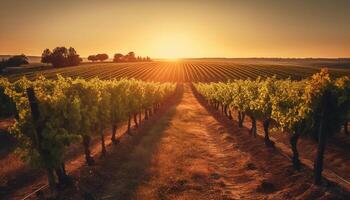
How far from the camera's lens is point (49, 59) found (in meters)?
166

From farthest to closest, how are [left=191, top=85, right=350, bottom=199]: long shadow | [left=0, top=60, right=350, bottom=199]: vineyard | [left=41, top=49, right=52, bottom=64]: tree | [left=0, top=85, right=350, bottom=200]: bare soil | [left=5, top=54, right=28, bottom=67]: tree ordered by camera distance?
[left=41, top=49, right=52, bottom=64]: tree < [left=5, top=54, right=28, bottom=67]: tree < [left=0, top=85, right=350, bottom=200]: bare soil < [left=0, top=60, right=350, bottom=199]: vineyard < [left=191, top=85, right=350, bottom=199]: long shadow

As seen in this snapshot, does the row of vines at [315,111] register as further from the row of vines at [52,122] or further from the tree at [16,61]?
the tree at [16,61]

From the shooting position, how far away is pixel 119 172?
88.9ft

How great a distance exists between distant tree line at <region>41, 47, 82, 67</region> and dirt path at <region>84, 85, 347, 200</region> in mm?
139106

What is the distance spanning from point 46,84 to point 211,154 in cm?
1824

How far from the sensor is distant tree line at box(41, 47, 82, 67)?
16475 centimetres

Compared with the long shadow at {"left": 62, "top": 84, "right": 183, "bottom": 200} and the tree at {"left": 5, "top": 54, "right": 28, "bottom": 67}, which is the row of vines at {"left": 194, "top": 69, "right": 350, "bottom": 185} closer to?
the long shadow at {"left": 62, "top": 84, "right": 183, "bottom": 200}

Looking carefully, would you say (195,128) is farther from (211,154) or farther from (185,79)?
(185,79)

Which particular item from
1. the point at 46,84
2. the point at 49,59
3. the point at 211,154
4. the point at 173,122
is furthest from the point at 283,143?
the point at 49,59

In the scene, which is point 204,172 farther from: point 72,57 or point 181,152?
point 72,57

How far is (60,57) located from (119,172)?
501ft

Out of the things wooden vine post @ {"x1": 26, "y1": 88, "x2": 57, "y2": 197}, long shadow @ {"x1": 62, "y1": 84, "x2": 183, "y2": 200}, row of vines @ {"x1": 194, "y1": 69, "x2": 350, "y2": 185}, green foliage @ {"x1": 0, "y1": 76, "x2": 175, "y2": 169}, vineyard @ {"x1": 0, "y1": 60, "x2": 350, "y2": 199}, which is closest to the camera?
wooden vine post @ {"x1": 26, "y1": 88, "x2": 57, "y2": 197}

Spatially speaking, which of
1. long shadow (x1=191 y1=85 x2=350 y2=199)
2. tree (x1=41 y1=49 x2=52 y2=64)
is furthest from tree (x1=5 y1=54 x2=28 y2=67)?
long shadow (x1=191 y1=85 x2=350 y2=199)

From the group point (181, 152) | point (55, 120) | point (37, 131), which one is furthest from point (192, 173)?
point (37, 131)
